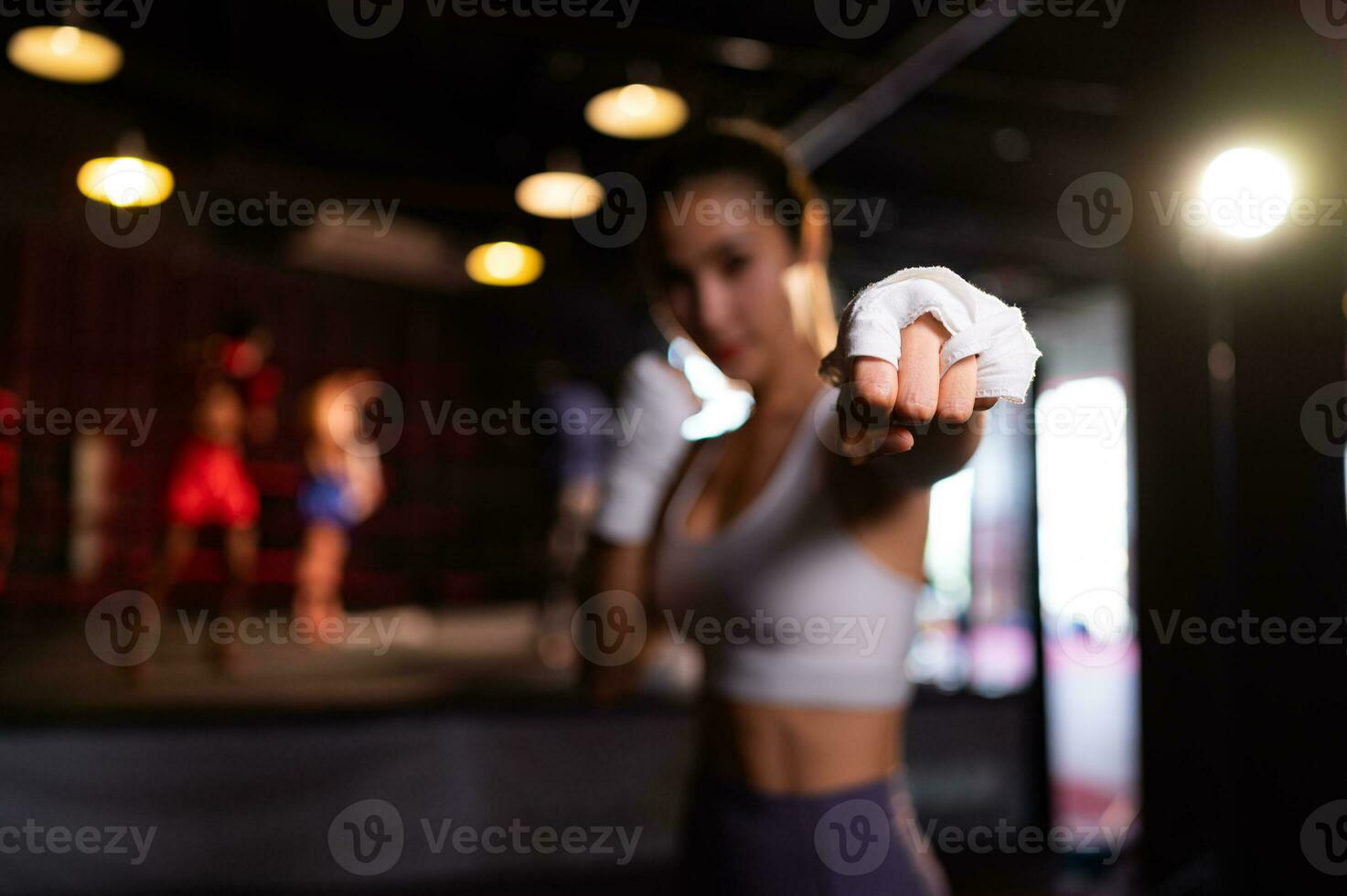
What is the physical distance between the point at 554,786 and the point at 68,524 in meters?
3.78

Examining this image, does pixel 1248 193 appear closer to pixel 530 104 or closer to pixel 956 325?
pixel 956 325

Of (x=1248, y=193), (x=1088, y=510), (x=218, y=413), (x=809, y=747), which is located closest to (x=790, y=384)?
(x=809, y=747)

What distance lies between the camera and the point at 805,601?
735 mm

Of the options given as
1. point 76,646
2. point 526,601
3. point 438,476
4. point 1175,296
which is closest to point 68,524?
point 76,646

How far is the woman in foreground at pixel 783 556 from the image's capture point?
731 mm

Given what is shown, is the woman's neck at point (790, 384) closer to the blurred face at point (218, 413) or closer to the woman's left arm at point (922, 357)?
the woman's left arm at point (922, 357)

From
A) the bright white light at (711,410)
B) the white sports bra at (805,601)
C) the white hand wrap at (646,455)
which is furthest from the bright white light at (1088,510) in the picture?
the white sports bra at (805,601)

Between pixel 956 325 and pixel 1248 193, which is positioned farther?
pixel 1248 193

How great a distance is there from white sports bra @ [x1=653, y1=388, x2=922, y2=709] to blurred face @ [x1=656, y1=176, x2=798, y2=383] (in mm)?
104

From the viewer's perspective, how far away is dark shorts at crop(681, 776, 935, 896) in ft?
2.38

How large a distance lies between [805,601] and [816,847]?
0.20 meters

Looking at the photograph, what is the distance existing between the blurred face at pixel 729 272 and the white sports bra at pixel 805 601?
0.10 meters

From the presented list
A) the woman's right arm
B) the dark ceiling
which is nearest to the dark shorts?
the woman's right arm

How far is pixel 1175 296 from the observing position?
5.75 feet
